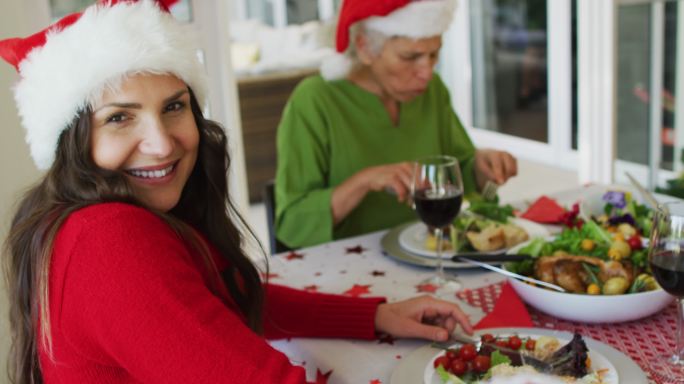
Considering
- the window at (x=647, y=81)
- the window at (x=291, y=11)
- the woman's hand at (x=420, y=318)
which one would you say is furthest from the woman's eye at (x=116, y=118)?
the window at (x=291, y=11)

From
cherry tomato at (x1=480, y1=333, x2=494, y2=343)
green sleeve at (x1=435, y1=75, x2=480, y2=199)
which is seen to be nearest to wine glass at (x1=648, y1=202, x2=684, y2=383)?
cherry tomato at (x1=480, y1=333, x2=494, y2=343)

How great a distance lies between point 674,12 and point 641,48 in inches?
9.3

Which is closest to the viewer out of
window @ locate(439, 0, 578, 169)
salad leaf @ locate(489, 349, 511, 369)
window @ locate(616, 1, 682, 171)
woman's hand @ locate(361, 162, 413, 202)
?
salad leaf @ locate(489, 349, 511, 369)

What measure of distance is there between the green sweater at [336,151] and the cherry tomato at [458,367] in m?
0.92

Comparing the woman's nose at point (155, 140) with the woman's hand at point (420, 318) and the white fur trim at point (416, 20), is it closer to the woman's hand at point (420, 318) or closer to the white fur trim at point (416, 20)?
the woman's hand at point (420, 318)

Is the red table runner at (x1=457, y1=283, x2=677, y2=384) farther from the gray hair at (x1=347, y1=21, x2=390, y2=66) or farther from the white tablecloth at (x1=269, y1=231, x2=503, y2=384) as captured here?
the gray hair at (x1=347, y1=21, x2=390, y2=66)

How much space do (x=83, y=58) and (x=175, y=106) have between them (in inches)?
5.6

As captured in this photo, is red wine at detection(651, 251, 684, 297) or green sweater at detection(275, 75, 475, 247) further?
green sweater at detection(275, 75, 475, 247)

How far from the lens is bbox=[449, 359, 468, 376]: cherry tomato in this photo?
999 millimetres

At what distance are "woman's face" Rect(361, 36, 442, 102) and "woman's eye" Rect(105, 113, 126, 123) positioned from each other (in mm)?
1044

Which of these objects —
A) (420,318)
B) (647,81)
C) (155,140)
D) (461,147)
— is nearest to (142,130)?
(155,140)

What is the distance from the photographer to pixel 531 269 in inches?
52.4

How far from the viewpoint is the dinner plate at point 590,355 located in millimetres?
979

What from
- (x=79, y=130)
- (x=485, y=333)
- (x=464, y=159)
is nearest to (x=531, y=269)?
(x=485, y=333)
